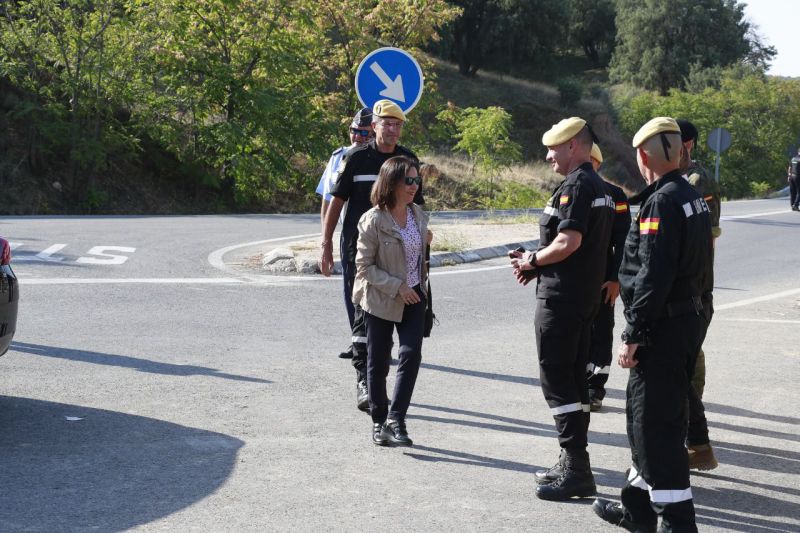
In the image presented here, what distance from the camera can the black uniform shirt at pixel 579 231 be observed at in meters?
5.04

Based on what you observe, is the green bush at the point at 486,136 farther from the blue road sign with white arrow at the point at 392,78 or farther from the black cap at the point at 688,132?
the black cap at the point at 688,132

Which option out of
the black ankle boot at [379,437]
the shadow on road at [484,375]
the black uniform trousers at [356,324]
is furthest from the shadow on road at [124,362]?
the black ankle boot at [379,437]

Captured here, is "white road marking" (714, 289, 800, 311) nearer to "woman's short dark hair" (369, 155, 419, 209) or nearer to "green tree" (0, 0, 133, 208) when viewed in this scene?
"woman's short dark hair" (369, 155, 419, 209)

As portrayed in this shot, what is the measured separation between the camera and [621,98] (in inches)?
2611

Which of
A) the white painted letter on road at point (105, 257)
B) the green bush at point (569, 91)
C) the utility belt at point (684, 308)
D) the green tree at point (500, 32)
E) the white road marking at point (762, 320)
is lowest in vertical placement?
the white road marking at point (762, 320)

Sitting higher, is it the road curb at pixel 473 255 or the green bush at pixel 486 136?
the green bush at pixel 486 136

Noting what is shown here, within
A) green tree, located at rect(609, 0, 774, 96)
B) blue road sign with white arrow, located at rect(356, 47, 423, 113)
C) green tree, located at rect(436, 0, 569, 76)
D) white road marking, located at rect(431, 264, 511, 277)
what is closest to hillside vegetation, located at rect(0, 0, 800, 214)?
white road marking, located at rect(431, 264, 511, 277)

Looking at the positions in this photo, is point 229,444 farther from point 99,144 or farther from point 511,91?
point 511,91

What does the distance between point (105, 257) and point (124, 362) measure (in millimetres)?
5642

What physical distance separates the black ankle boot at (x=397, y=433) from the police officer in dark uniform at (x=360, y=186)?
79 cm

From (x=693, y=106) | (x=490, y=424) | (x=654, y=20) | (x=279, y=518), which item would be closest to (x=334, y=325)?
(x=490, y=424)

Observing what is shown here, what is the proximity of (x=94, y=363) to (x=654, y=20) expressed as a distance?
7490 cm

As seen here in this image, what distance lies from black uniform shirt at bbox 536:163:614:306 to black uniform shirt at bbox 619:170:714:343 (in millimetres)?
642

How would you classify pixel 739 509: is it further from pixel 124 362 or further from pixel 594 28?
pixel 594 28
